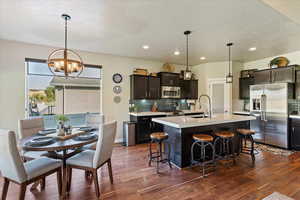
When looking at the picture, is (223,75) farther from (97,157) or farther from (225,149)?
(97,157)

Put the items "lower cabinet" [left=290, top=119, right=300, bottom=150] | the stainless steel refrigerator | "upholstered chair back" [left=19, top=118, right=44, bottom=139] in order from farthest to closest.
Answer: the stainless steel refrigerator, "lower cabinet" [left=290, top=119, right=300, bottom=150], "upholstered chair back" [left=19, top=118, right=44, bottom=139]

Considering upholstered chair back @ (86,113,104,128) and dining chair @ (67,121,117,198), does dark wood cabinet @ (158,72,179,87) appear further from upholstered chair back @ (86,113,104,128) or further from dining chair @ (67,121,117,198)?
dining chair @ (67,121,117,198)

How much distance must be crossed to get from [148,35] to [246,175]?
10.9 feet

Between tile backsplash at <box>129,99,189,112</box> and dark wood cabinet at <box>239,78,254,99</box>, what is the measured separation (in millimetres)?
2064

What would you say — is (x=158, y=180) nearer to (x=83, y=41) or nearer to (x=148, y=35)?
(x=148, y=35)

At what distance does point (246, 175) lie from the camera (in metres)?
2.64

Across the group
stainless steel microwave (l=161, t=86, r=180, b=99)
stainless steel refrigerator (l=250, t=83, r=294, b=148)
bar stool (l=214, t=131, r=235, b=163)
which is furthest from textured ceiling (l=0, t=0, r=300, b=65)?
bar stool (l=214, t=131, r=235, b=163)

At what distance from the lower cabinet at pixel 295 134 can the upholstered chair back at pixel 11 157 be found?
5.68 metres

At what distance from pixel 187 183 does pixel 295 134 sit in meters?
3.55

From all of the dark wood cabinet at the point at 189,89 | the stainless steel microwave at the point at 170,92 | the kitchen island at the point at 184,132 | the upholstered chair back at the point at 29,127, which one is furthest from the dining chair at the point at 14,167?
the dark wood cabinet at the point at 189,89

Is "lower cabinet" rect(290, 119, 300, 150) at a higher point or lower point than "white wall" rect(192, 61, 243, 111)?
lower

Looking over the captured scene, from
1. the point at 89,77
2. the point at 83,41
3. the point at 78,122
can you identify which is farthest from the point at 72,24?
the point at 78,122

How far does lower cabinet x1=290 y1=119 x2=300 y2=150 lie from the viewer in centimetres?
384

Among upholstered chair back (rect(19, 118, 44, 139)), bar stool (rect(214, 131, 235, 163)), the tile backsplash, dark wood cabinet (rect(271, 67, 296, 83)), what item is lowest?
bar stool (rect(214, 131, 235, 163))
